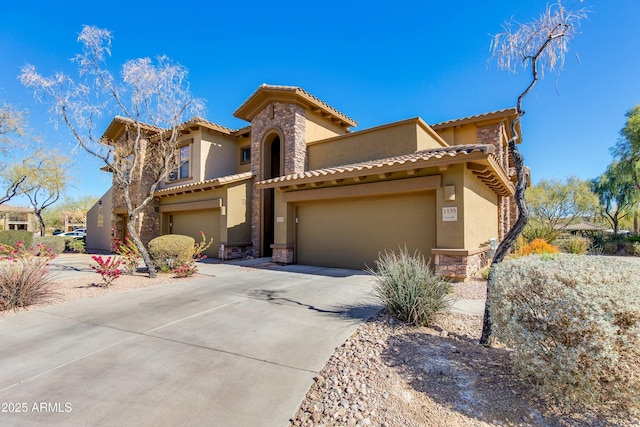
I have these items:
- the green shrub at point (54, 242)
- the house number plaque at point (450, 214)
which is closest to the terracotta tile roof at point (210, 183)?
the green shrub at point (54, 242)

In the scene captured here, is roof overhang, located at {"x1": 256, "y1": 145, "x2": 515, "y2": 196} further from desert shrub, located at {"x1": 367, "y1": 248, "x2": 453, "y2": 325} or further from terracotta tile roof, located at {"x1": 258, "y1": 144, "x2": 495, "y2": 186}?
desert shrub, located at {"x1": 367, "y1": 248, "x2": 453, "y2": 325}

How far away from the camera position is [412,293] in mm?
4750

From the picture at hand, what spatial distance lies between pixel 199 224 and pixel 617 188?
3429 cm

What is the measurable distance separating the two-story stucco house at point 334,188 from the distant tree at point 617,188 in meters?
13.2

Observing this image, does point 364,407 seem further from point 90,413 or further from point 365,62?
point 365,62

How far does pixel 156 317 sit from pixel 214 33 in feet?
38.0

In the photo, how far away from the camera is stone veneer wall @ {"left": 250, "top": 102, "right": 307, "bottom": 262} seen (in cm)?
1312

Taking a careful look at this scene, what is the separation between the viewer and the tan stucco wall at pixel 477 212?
8509mm

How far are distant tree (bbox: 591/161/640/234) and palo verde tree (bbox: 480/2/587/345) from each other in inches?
972

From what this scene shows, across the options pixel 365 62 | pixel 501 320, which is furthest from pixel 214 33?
pixel 501 320

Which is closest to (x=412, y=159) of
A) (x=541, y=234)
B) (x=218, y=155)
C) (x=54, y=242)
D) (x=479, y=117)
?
(x=479, y=117)

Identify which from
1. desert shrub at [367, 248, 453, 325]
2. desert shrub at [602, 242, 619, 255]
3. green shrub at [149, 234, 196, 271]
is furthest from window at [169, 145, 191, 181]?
desert shrub at [602, 242, 619, 255]

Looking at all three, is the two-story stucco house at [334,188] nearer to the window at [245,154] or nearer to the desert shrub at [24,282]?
the window at [245,154]

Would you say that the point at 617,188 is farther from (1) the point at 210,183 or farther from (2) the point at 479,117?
(1) the point at 210,183
